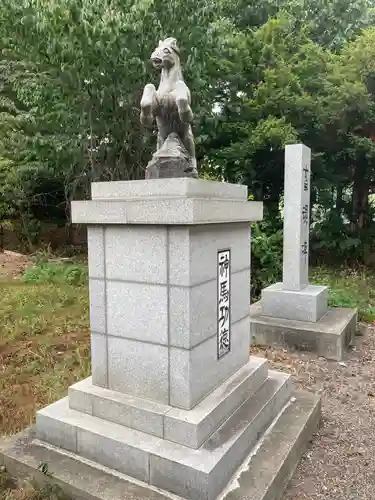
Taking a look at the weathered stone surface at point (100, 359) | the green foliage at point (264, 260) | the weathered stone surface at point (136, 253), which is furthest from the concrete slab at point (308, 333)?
the weathered stone surface at point (136, 253)

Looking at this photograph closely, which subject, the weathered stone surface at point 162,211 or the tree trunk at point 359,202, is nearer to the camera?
the weathered stone surface at point 162,211

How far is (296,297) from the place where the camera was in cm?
550

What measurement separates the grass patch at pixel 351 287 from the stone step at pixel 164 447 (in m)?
4.35

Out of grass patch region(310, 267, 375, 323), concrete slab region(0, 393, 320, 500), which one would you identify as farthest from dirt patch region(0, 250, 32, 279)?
concrete slab region(0, 393, 320, 500)

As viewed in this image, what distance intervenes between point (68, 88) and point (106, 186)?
6.63 meters

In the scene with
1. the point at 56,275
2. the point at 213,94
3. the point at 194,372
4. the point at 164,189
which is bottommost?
the point at 56,275

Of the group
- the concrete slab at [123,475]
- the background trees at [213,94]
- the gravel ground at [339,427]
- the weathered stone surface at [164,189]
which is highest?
the background trees at [213,94]

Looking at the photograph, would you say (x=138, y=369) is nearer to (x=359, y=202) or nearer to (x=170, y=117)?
(x=170, y=117)

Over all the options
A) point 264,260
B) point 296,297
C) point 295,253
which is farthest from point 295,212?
point 264,260

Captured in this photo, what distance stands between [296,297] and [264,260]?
83.1 inches

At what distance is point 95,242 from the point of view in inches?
111

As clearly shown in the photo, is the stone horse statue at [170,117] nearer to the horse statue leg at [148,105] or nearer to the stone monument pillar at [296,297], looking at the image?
the horse statue leg at [148,105]

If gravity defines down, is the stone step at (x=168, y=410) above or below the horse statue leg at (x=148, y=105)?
below

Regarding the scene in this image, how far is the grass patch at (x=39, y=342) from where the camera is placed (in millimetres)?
3791
